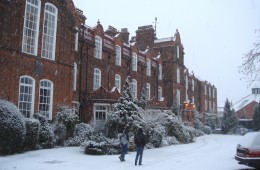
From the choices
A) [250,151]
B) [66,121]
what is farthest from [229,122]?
[250,151]

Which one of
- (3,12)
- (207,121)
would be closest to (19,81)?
(3,12)

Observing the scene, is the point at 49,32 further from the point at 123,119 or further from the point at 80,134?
the point at 123,119

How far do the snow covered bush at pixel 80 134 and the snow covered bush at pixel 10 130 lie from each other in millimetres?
4709

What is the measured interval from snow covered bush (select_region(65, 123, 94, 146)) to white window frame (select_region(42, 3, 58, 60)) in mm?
5320

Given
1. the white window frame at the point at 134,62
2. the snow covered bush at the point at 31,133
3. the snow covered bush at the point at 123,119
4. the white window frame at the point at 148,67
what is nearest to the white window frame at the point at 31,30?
the snow covered bush at the point at 31,133

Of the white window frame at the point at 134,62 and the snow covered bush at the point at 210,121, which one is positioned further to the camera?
the snow covered bush at the point at 210,121

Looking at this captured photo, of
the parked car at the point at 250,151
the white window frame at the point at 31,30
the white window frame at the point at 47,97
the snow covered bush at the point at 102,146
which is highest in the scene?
the white window frame at the point at 31,30

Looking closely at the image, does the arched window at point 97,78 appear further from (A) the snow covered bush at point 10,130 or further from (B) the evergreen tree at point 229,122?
(B) the evergreen tree at point 229,122

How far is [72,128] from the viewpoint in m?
20.5

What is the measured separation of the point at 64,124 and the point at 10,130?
5710 mm

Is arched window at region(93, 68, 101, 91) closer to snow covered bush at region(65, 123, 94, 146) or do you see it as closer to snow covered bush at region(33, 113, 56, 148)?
snow covered bush at region(65, 123, 94, 146)

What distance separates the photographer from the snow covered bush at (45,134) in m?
17.9

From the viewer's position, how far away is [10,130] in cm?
1449

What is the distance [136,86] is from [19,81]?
1943 centimetres
